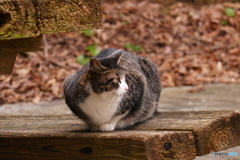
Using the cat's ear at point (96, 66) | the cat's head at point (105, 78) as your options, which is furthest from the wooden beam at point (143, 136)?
the cat's ear at point (96, 66)

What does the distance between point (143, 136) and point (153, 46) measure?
675 cm

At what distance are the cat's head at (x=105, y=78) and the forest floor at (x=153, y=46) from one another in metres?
3.70

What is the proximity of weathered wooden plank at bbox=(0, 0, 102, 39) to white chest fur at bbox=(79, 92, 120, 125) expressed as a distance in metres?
0.68

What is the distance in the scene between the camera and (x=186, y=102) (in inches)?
239

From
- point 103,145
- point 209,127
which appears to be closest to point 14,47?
point 103,145

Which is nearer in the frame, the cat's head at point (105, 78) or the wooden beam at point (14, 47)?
the wooden beam at point (14, 47)

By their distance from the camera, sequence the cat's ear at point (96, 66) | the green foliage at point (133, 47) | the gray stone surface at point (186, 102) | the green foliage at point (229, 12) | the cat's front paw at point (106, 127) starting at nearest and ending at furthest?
the cat's ear at point (96, 66) → the cat's front paw at point (106, 127) → the gray stone surface at point (186, 102) → the green foliage at point (133, 47) → the green foliage at point (229, 12)

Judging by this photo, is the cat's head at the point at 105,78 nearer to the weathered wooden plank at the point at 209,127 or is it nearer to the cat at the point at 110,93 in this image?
the cat at the point at 110,93

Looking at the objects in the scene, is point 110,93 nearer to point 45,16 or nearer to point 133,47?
point 45,16

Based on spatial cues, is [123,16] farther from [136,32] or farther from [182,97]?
[182,97]

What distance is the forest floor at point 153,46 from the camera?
7.38 meters

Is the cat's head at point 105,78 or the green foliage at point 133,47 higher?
the cat's head at point 105,78

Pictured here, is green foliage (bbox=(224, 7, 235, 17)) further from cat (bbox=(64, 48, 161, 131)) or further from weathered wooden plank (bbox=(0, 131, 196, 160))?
weathered wooden plank (bbox=(0, 131, 196, 160))

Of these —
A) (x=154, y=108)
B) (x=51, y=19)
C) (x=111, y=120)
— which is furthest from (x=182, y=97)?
(x=51, y=19)
